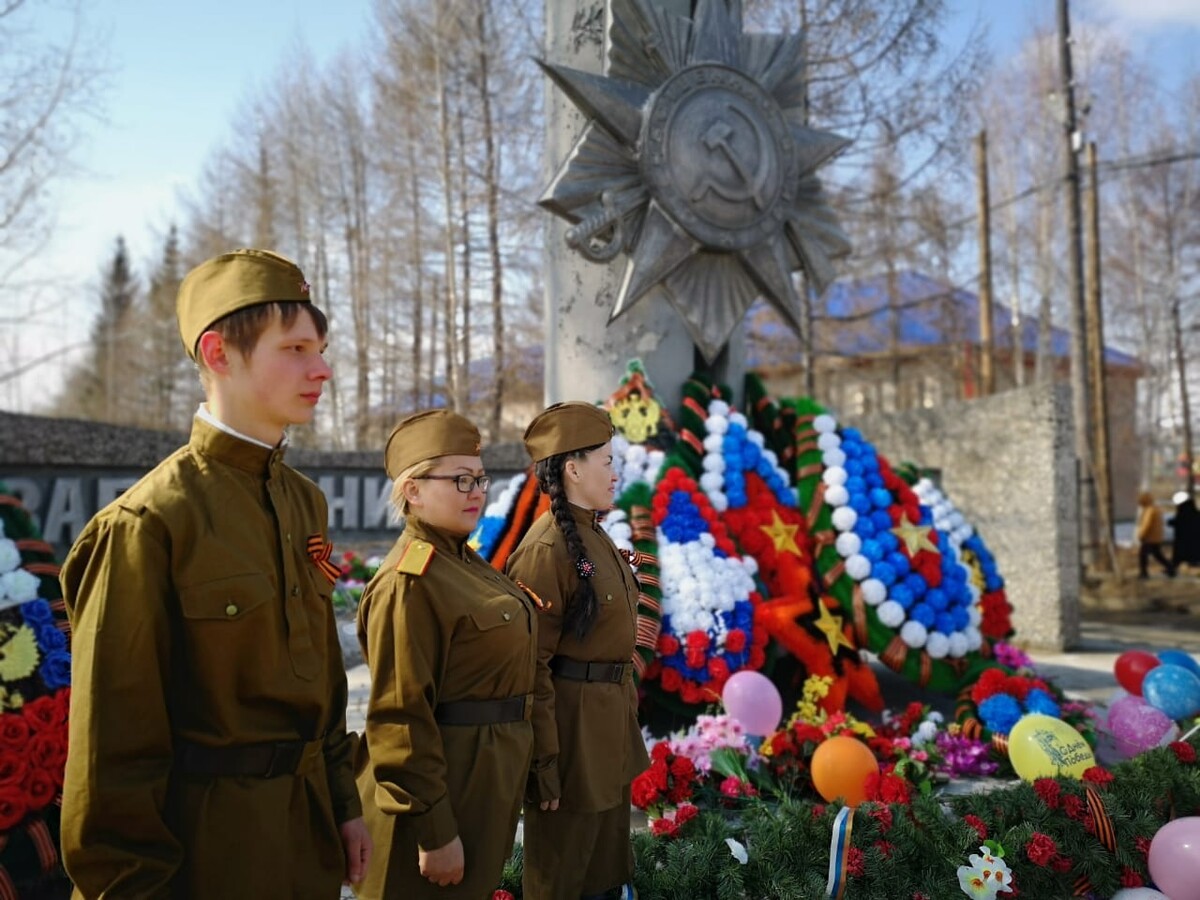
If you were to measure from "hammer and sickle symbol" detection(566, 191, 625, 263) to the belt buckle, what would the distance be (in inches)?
141

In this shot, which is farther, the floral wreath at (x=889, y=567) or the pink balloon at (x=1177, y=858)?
the floral wreath at (x=889, y=567)

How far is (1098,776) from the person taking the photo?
Answer: 319 cm

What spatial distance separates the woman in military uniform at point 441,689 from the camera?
1.93m

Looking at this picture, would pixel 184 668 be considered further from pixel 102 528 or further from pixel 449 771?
pixel 449 771

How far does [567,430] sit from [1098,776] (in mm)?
2144

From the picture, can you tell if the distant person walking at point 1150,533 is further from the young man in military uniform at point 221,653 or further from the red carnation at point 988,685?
the young man in military uniform at point 221,653

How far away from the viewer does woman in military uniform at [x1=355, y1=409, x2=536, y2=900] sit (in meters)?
1.93

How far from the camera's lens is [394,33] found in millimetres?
16844

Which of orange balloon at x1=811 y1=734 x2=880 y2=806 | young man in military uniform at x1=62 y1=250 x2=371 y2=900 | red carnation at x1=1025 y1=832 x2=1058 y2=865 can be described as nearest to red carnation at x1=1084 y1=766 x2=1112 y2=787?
red carnation at x1=1025 y1=832 x2=1058 y2=865

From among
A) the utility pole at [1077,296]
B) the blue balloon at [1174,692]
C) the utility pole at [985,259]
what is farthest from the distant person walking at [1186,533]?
the blue balloon at [1174,692]

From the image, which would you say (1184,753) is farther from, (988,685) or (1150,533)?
(1150,533)

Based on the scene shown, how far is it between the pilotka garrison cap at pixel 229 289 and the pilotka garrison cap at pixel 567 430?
1.10 meters

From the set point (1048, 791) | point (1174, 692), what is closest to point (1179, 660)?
point (1174, 692)

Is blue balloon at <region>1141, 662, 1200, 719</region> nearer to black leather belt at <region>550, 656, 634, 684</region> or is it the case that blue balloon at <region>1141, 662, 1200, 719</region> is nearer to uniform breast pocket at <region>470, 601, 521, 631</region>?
black leather belt at <region>550, 656, 634, 684</region>
